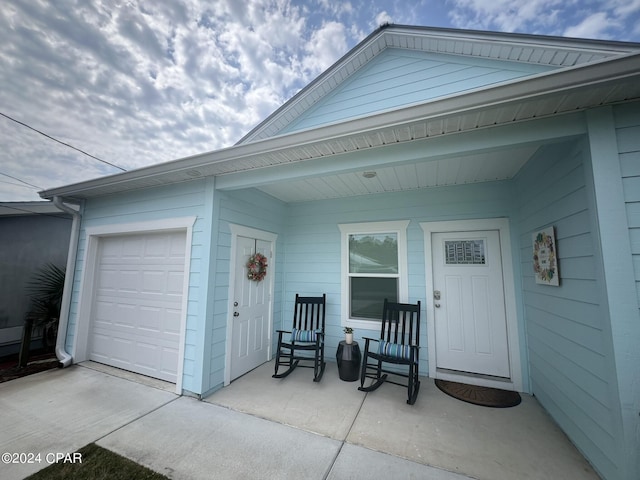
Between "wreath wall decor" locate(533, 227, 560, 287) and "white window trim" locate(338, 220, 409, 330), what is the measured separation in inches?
53.7

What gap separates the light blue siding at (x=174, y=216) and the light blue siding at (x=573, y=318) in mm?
3317

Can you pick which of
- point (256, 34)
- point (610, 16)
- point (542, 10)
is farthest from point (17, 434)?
point (610, 16)

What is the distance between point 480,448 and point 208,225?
3289 mm

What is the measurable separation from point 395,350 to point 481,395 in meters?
1.05

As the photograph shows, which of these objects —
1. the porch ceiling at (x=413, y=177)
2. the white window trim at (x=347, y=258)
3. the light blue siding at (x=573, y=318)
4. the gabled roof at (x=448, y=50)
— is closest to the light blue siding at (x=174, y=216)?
the porch ceiling at (x=413, y=177)

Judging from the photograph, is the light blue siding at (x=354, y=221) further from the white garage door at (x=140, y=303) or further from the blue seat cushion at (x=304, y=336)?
the white garage door at (x=140, y=303)

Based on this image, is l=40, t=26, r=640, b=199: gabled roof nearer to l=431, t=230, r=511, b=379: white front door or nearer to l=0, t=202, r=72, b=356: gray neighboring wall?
l=0, t=202, r=72, b=356: gray neighboring wall

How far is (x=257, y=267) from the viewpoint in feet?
11.0

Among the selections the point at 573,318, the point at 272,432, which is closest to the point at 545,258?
the point at 573,318

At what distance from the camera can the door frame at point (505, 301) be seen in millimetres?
2775

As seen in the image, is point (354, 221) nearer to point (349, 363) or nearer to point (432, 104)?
point (349, 363)

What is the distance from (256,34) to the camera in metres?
3.83

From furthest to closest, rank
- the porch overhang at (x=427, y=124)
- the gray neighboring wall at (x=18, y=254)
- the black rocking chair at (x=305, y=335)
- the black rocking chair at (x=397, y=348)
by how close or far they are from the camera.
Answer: the gray neighboring wall at (x=18, y=254)
the black rocking chair at (x=305, y=335)
the black rocking chair at (x=397, y=348)
the porch overhang at (x=427, y=124)

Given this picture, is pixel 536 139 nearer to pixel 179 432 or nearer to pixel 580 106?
pixel 580 106
